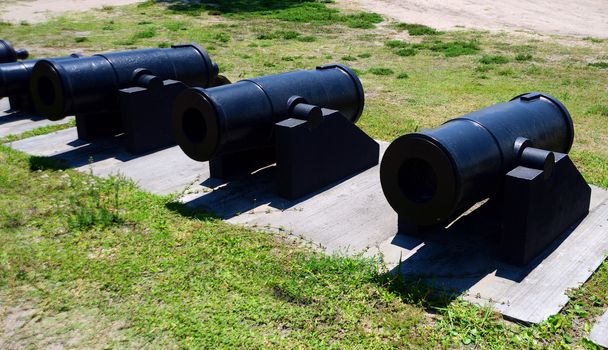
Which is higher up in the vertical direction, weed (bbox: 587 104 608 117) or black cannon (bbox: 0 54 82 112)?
black cannon (bbox: 0 54 82 112)

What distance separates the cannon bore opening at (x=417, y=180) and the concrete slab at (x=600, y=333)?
144cm

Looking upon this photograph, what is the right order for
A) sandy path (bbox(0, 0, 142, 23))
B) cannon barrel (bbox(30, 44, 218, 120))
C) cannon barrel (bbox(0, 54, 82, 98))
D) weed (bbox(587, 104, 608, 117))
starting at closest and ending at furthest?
cannon barrel (bbox(30, 44, 218, 120))
cannon barrel (bbox(0, 54, 82, 98))
weed (bbox(587, 104, 608, 117))
sandy path (bbox(0, 0, 142, 23))

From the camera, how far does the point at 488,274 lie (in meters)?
4.75

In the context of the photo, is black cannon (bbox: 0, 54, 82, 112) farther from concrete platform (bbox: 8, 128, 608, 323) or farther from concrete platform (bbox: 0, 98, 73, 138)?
concrete platform (bbox: 8, 128, 608, 323)

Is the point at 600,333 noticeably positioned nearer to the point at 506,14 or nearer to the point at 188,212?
the point at 188,212

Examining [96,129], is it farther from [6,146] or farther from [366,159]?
[366,159]

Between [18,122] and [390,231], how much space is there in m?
6.42

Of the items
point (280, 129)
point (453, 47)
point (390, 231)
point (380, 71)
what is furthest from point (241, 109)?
point (453, 47)

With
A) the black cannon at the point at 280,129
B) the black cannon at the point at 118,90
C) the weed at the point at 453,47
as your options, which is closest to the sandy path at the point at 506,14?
the weed at the point at 453,47

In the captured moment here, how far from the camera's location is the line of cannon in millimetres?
4770

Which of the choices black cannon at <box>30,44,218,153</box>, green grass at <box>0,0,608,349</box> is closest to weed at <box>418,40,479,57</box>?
green grass at <box>0,0,608,349</box>

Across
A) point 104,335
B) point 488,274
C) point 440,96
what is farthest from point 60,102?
point 440,96

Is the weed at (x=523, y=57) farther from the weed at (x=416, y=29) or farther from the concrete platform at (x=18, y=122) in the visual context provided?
the concrete platform at (x=18, y=122)

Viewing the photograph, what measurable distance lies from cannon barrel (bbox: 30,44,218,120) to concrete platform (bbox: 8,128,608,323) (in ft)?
2.10
